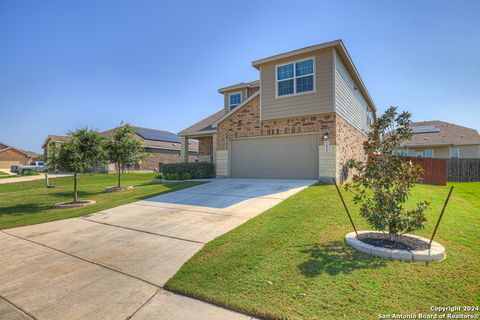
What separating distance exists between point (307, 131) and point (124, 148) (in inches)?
387

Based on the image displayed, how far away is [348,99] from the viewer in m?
13.0

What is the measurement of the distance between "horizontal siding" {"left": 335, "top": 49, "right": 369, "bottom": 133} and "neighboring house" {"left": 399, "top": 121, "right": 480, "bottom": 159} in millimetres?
8565

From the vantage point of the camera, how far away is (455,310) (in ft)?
8.11

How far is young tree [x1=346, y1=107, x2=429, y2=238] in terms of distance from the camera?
158 inches

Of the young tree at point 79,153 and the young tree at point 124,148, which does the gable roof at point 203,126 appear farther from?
the young tree at point 79,153

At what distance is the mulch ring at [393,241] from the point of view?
3885mm

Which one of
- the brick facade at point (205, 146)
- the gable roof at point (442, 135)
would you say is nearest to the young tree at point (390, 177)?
the brick facade at point (205, 146)

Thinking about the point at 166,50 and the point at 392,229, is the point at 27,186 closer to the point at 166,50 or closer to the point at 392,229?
the point at 166,50

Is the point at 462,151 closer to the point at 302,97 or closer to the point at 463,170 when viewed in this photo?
the point at 463,170

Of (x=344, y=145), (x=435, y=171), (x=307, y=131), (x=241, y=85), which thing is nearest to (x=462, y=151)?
(x=435, y=171)

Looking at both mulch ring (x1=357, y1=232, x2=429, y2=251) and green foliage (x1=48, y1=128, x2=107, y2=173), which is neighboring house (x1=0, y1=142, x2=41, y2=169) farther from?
mulch ring (x1=357, y1=232, x2=429, y2=251)

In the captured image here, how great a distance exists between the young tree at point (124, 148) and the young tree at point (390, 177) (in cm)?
1207

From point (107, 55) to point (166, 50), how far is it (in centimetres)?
372

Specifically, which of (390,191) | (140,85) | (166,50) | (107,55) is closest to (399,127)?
(390,191)
